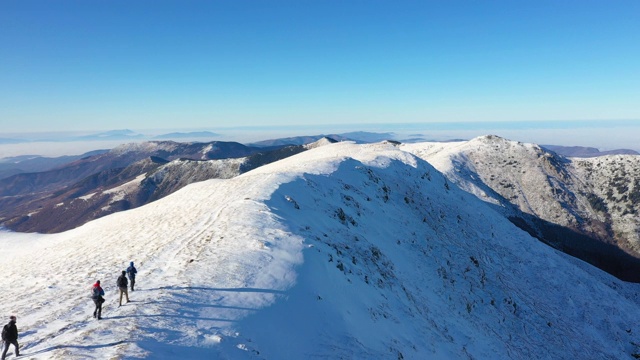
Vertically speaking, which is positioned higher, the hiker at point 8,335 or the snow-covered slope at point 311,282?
the hiker at point 8,335

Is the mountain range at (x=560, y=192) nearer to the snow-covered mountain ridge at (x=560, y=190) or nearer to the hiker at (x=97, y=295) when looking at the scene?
the snow-covered mountain ridge at (x=560, y=190)

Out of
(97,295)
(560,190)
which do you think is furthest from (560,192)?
(97,295)

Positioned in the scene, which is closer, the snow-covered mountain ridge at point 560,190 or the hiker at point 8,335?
the hiker at point 8,335

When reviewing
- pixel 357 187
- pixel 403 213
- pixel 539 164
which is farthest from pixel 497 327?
pixel 539 164

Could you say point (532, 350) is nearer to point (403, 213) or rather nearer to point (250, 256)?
point (403, 213)

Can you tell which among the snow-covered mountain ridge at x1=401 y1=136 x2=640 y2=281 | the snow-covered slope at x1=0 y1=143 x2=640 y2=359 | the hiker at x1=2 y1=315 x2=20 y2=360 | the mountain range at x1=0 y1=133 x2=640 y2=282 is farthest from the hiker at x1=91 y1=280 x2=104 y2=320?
the snow-covered mountain ridge at x1=401 y1=136 x2=640 y2=281

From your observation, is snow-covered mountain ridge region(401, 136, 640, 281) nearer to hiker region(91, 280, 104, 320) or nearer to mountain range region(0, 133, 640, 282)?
mountain range region(0, 133, 640, 282)

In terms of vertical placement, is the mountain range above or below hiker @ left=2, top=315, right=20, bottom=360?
below

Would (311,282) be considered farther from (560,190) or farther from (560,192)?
(560,190)

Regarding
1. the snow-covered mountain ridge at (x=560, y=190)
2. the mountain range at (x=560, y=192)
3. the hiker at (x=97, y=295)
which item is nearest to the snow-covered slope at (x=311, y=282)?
the hiker at (x=97, y=295)
